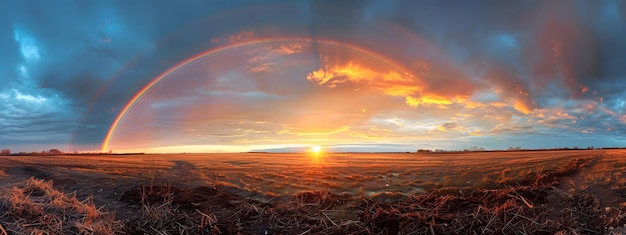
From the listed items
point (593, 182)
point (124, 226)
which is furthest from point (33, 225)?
point (593, 182)

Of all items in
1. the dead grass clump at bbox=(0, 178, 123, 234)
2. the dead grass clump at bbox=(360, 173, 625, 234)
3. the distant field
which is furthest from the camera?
the distant field

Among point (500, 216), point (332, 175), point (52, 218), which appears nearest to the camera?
point (500, 216)

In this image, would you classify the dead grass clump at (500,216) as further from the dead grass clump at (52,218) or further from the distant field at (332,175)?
the dead grass clump at (52,218)

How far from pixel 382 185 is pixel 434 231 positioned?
46.4 feet

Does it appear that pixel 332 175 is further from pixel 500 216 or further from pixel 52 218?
pixel 52 218

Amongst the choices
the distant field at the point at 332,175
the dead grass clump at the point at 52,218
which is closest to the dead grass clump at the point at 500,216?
the distant field at the point at 332,175

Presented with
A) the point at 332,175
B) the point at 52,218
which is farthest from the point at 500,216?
the point at 332,175

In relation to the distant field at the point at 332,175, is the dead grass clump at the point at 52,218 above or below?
below

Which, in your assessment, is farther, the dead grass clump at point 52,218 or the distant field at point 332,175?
the distant field at point 332,175

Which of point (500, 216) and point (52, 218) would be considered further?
point (52, 218)

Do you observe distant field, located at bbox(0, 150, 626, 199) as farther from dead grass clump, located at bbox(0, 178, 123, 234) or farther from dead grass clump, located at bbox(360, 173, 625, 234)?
dead grass clump, located at bbox(0, 178, 123, 234)

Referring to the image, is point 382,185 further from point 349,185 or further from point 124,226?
point 124,226

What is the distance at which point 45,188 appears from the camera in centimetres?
1880

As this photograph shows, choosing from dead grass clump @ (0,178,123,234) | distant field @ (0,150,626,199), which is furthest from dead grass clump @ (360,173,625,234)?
dead grass clump @ (0,178,123,234)
